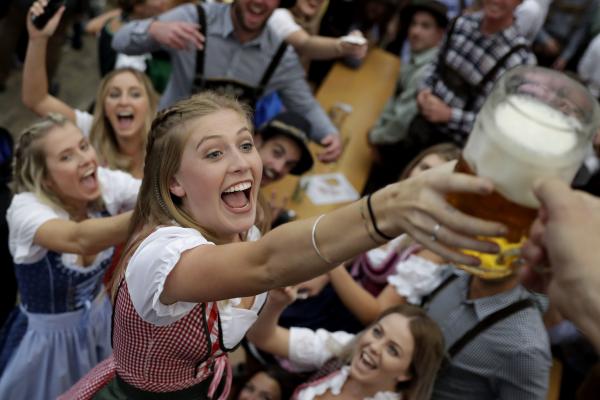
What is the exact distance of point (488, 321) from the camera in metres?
1.94

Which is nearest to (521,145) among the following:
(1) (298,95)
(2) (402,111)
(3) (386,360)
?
(3) (386,360)

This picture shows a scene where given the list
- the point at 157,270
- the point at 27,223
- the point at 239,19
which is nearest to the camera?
the point at 157,270

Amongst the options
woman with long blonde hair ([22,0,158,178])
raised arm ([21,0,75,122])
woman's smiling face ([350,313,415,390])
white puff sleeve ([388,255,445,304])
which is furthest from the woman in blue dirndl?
white puff sleeve ([388,255,445,304])

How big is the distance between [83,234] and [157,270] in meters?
0.77

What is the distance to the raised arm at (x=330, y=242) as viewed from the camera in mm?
763

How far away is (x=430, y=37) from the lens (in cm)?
412

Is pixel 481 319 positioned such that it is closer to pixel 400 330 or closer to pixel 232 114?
pixel 400 330

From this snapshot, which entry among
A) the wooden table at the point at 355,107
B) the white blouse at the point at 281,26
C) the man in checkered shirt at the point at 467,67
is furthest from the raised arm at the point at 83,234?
the man in checkered shirt at the point at 467,67

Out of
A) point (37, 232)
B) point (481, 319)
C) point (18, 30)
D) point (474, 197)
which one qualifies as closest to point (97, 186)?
point (37, 232)

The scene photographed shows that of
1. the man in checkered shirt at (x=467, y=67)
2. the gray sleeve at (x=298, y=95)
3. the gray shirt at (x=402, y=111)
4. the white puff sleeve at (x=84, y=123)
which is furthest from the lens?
the gray shirt at (x=402, y=111)

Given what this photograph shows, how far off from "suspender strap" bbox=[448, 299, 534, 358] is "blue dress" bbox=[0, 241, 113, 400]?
1.19 metres

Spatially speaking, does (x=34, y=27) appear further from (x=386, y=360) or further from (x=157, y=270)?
(x=386, y=360)

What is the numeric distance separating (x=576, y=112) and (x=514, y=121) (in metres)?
0.11

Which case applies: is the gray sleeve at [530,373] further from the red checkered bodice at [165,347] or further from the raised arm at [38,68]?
the raised arm at [38,68]
